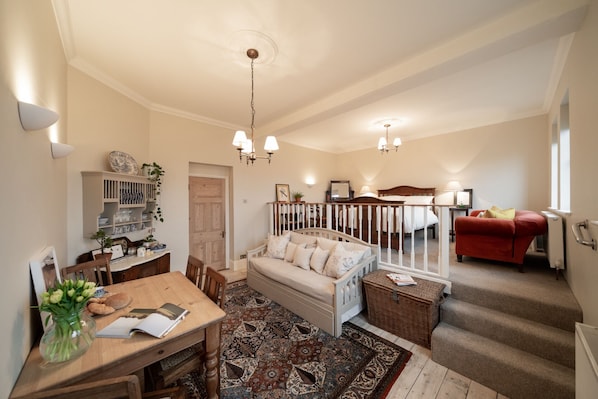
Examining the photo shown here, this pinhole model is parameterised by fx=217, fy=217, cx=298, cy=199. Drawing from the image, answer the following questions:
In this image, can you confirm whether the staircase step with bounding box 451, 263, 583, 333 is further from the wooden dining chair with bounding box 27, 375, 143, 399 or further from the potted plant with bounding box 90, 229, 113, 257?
the potted plant with bounding box 90, 229, 113, 257

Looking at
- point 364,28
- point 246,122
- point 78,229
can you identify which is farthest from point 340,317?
point 246,122

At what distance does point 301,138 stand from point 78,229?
176 inches

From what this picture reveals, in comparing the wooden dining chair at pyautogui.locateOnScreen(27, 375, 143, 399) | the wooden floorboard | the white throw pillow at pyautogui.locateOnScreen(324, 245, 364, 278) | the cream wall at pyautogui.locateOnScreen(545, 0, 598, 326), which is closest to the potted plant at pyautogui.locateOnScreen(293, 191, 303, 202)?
the white throw pillow at pyautogui.locateOnScreen(324, 245, 364, 278)

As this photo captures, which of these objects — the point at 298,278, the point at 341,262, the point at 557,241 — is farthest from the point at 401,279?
the point at 557,241

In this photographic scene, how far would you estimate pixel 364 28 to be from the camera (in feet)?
6.43

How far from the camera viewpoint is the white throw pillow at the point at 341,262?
263cm

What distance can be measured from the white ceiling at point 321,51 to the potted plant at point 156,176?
1.01m

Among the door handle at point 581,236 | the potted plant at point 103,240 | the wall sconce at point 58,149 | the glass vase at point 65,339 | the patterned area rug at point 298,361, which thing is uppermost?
the wall sconce at point 58,149

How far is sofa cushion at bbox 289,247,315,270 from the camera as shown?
3047 millimetres

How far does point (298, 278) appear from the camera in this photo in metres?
2.74

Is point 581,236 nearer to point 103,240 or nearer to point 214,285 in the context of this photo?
point 214,285

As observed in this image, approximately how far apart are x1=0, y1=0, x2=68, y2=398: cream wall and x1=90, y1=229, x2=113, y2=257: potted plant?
2.73ft

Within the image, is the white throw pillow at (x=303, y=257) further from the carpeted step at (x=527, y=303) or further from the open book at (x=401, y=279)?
the carpeted step at (x=527, y=303)

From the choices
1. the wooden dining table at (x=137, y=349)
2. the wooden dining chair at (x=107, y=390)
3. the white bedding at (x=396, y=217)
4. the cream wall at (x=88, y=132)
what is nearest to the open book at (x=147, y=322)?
the wooden dining table at (x=137, y=349)
